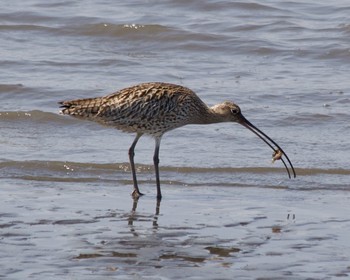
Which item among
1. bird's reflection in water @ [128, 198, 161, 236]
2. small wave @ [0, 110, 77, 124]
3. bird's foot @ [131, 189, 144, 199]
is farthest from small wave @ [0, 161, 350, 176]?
small wave @ [0, 110, 77, 124]

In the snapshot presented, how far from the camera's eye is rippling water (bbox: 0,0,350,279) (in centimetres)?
792

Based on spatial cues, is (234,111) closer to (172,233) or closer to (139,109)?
(139,109)

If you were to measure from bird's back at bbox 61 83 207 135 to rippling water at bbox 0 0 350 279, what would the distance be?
0.56 meters

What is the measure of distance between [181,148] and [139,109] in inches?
64.2

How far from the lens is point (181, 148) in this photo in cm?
1219

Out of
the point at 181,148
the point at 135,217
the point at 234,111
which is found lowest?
the point at 181,148

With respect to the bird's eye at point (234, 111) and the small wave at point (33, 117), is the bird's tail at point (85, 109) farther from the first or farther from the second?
the small wave at point (33, 117)

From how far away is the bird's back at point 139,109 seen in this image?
34.9 ft

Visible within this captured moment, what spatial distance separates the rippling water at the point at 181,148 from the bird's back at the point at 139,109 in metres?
0.56

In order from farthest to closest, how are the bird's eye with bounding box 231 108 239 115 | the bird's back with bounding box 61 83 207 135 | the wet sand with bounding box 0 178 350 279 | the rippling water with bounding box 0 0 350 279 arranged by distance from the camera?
the bird's eye with bounding box 231 108 239 115
the bird's back with bounding box 61 83 207 135
the rippling water with bounding box 0 0 350 279
the wet sand with bounding box 0 178 350 279

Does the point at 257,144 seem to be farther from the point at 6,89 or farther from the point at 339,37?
the point at 339,37

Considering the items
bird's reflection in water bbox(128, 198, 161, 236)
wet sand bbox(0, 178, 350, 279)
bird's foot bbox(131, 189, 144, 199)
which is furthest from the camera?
bird's foot bbox(131, 189, 144, 199)

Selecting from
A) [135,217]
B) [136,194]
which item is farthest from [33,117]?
[135,217]

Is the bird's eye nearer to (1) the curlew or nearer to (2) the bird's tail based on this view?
(1) the curlew
